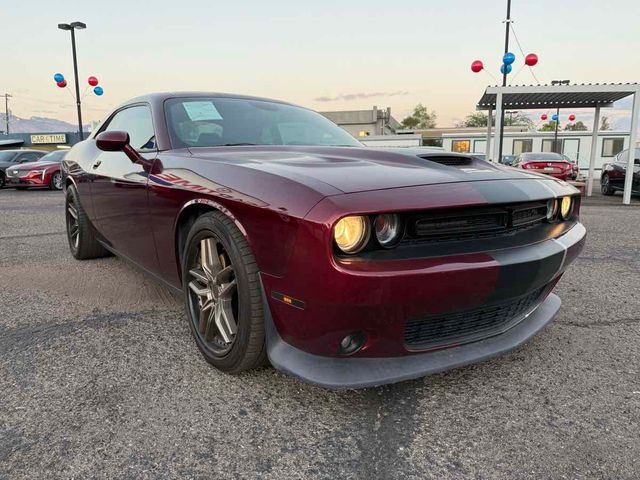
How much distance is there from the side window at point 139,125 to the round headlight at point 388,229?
1609 millimetres

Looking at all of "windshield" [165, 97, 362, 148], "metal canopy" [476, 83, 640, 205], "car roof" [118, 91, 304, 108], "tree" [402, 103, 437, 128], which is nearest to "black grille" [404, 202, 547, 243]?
"windshield" [165, 97, 362, 148]

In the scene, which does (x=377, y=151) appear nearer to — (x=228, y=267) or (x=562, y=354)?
(x=228, y=267)

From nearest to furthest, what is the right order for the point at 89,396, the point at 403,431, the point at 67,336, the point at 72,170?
1. the point at 403,431
2. the point at 89,396
3. the point at 67,336
4. the point at 72,170

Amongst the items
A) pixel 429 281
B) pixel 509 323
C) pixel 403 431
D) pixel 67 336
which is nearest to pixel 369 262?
pixel 429 281

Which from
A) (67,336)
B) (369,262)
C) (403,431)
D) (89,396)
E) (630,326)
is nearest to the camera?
(369,262)

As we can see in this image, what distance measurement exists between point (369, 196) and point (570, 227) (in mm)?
1343

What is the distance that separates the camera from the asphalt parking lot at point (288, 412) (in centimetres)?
157

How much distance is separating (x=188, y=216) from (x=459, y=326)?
53.2 inches

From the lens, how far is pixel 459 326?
6.17 feet

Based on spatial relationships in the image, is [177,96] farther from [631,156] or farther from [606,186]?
[606,186]

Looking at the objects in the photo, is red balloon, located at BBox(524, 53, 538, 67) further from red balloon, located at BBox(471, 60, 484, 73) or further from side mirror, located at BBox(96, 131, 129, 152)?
side mirror, located at BBox(96, 131, 129, 152)

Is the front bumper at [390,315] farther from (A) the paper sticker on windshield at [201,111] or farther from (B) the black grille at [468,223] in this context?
(A) the paper sticker on windshield at [201,111]

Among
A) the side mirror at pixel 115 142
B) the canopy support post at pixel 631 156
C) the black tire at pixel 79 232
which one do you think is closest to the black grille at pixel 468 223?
the side mirror at pixel 115 142

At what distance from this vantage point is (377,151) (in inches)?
98.1
